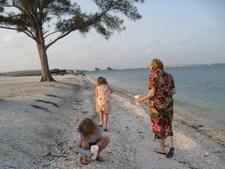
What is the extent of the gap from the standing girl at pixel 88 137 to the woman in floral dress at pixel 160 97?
1.08 meters

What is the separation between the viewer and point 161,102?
4297 mm

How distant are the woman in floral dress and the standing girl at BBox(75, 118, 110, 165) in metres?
1.08

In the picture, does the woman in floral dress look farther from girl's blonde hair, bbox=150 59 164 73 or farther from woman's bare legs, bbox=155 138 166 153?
woman's bare legs, bbox=155 138 166 153

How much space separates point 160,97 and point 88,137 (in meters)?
1.60

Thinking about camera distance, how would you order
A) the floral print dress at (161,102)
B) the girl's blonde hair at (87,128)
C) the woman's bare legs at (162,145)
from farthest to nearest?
1. the woman's bare legs at (162,145)
2. the floral print dress at (161,102)
3. the girl's blonde hair at (87,128)

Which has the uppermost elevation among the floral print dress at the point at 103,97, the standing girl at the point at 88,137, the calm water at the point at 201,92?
the floral print dress at the point at 103,97

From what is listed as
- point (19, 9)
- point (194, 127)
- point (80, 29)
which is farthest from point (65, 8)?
point (194, 127)

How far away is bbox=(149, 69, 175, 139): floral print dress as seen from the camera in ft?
13.9

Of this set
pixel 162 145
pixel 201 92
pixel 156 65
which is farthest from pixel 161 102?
pixel 201 92

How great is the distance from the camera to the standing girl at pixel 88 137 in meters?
3.96

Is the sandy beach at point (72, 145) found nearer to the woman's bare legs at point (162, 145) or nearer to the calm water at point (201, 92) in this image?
the woman's bare legs at point (162, 145)

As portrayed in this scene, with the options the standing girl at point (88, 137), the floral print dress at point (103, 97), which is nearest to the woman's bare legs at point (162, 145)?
the standing girl at point (88, 137)

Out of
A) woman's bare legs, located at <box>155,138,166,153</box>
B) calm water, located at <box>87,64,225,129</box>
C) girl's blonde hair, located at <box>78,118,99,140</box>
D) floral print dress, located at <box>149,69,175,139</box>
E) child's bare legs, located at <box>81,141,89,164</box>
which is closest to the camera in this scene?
girl's blonde hair, located at <box>78,118,99,140</box>

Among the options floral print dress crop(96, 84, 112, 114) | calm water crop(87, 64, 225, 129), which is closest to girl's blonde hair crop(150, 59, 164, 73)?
floral print dress crop(96, 84, 112, 114)
